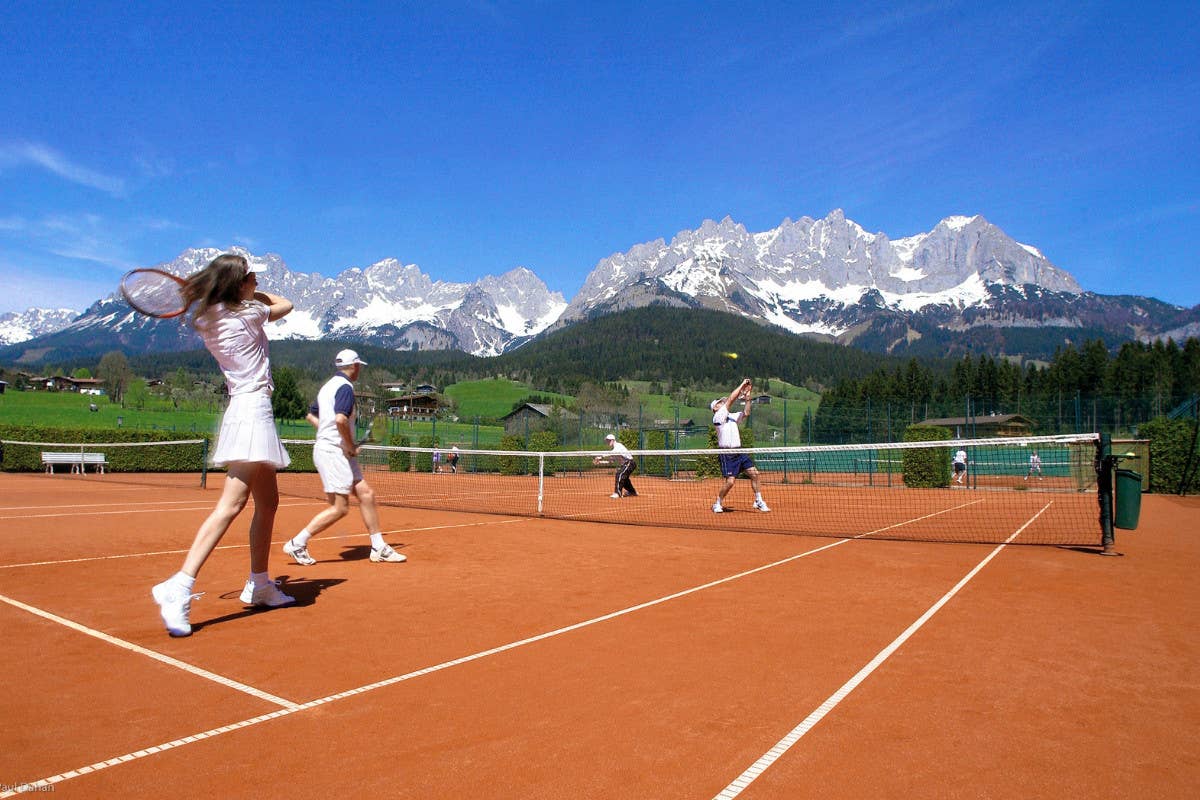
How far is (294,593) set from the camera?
18.8ft

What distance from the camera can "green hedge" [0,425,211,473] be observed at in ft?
95.0

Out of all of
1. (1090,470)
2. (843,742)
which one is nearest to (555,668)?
(843,742)

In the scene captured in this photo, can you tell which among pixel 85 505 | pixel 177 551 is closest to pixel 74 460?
pixel 85 505

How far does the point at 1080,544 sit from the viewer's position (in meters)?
9.20

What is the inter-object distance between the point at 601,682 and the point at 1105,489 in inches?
303

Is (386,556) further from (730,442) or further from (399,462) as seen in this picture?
(399,462)

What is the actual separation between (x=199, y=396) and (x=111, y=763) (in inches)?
4327

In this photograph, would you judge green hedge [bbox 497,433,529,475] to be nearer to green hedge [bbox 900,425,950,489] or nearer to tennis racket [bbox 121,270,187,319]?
green hedge [bbox 900,425,950,489]

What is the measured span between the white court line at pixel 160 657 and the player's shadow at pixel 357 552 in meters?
2.87

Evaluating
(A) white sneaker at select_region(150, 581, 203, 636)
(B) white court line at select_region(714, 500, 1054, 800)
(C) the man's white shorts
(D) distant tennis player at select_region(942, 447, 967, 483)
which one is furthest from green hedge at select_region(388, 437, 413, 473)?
(B) white court line at select_region(714, 500, 1054, 800)

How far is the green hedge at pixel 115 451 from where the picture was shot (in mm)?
28953

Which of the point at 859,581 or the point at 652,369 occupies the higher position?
the point at 652,369

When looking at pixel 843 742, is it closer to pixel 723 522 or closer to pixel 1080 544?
pixel 1080 544

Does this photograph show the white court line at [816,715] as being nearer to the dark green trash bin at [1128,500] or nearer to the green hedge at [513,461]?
the dark green trash bin at [1128,500]
